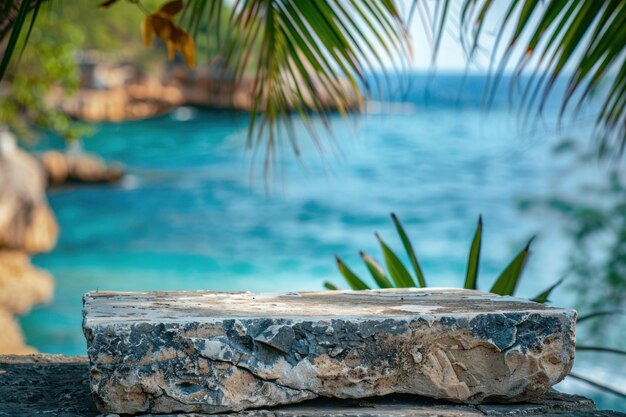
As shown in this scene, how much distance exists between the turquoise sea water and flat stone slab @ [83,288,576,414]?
22.5 feet

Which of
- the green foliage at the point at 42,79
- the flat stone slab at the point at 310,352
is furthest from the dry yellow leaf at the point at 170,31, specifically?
the green foliage at the point at 42,79

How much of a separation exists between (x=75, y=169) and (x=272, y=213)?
316cm

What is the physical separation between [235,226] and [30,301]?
16.5 feet

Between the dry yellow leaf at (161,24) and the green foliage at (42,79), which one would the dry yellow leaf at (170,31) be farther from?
the green foliage at (42,79)

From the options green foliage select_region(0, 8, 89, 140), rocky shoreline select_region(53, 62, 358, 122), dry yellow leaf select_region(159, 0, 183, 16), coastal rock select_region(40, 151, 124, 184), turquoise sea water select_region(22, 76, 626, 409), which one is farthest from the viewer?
rocky shoreline select_region(53, 62, 358, 122)

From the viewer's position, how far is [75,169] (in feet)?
43.6

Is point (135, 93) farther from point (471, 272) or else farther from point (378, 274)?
point (471, 272)

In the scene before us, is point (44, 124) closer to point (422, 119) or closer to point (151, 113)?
point (151, 113)

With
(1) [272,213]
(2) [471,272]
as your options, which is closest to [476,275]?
(2) [471,272]

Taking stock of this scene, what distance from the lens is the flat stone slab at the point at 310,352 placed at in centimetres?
138

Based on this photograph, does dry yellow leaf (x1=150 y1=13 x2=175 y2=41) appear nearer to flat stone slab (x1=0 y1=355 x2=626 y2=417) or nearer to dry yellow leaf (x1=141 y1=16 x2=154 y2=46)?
dry yellow leaf (x1=141 y1=16 x2=154 y2=46)

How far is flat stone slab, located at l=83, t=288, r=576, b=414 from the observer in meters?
1.38

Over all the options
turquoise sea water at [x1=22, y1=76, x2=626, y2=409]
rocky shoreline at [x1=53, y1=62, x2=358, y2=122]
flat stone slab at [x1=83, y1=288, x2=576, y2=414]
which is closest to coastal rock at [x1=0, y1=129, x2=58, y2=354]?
turquoise sea water at [x1=22, y1=76, x2=626, y2=409]

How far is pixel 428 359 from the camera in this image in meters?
1.49
